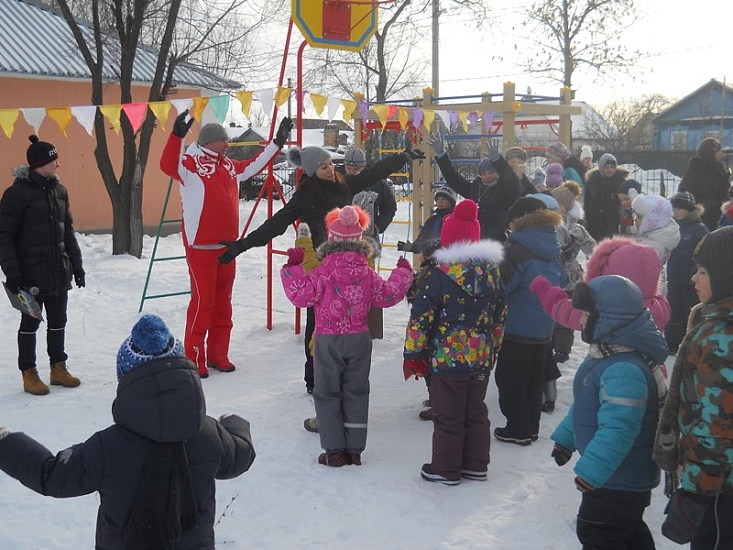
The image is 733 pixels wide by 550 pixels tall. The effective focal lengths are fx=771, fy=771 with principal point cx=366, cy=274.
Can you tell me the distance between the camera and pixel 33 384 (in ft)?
19.6

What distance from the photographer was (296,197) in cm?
610

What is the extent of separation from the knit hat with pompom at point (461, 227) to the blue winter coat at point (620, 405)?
1422 millimetres

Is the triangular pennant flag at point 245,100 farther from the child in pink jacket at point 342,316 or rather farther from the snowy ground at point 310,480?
the child in pink jacket at point 342,316

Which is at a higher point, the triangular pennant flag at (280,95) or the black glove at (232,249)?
the triangular pennant flag at (280,95)

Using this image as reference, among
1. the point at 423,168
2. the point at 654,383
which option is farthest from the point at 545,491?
the point at 423,168

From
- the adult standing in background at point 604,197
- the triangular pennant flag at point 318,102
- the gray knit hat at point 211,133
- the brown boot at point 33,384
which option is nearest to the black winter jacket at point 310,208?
the gray knit hat at point 211,133

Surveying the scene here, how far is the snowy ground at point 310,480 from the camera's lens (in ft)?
12.5

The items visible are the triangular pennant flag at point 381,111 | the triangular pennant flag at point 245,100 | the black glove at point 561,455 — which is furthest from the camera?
the triangular pennant flag at point 381,111

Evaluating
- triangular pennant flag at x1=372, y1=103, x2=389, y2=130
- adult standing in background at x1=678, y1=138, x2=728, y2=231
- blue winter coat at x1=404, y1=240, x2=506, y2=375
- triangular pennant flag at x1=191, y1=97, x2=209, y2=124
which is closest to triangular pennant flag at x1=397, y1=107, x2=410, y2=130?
triangular pennant flag at x1=372, y1=103, x2=389, y2=130

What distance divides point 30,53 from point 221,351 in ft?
36.5

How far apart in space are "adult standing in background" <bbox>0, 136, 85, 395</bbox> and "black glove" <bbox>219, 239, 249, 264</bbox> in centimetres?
117

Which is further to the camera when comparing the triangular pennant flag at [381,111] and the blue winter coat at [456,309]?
the triangular pennant flag at [381,111]

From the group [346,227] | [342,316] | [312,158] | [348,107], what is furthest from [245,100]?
[342,316]

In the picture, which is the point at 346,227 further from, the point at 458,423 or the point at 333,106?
the point at 333,106
